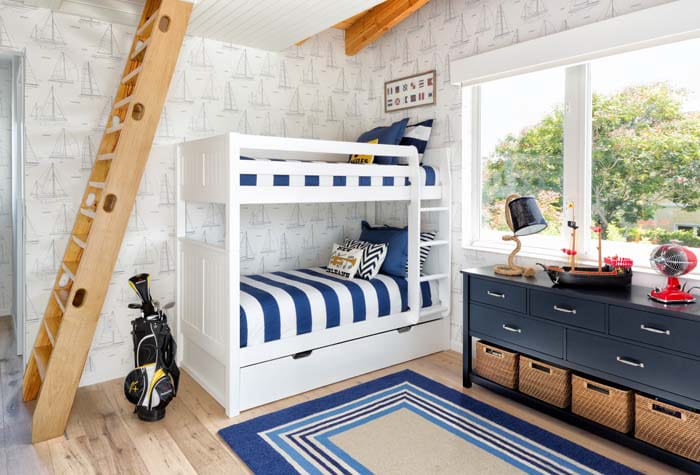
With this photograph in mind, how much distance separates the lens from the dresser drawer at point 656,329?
6.45 feet

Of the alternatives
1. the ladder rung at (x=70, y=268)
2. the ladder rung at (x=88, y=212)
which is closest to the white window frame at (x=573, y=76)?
the ladder rung at (x=88, y=212)

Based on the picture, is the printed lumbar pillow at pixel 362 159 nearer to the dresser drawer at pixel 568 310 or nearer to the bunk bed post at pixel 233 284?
the bunk bed post at pixel 233 284

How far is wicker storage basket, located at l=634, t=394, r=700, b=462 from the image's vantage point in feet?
6.56

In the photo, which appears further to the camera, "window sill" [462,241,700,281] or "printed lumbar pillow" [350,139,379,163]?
"printed lumbar pillow" [350,139,379,163]

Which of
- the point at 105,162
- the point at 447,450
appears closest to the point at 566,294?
the point at 447,450

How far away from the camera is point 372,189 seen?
3.11 m

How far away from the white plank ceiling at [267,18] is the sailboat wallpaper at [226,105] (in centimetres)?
24

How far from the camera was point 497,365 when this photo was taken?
281 cm

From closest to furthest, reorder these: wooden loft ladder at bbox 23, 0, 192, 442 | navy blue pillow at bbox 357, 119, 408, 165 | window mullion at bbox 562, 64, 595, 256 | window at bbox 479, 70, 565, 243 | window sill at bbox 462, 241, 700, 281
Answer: wooden loft ladder at bbox 23, 0, 192, 442 → window sill at bbox 462, 241, 700, 281 → window mullion at bbox 562, 64, 595, 256 → window at bbox 479, 70, 565, 243 → navy blue pillow at bbox 357, 119, 408, 165

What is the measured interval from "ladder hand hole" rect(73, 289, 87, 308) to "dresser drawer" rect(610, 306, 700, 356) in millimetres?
2502

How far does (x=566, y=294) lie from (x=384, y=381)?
1.22 metres

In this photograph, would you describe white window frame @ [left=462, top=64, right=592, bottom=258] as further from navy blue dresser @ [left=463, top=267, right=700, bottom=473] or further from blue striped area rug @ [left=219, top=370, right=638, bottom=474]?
blue striped area rug @ [left=219, top=370, right=638, bottom=474]

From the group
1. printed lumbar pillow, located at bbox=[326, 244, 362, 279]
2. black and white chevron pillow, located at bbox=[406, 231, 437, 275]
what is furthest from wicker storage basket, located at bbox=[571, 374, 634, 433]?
printed lumbar pillow, located at bbox=[326, 244, 362, 279]

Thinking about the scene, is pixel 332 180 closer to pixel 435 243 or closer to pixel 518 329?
pixel 435 243
